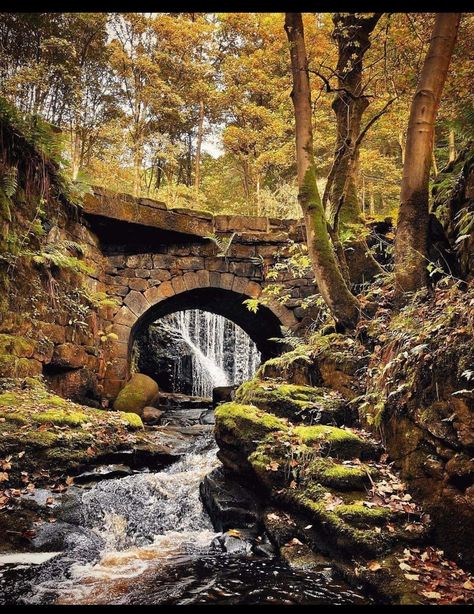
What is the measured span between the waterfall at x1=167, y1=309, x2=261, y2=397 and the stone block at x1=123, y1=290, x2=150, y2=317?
22.2 ft


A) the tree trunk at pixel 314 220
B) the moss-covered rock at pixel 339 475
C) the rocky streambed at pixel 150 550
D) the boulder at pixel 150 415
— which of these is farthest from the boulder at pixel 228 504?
the boulder at pixel 150 415

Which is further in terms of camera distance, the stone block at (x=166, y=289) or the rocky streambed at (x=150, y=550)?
the stone block at (x=166, y=289)

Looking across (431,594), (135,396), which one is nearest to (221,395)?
(135,396)

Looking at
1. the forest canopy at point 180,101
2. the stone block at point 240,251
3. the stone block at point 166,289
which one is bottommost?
the stone block at point 166,289

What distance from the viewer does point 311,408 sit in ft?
17.5

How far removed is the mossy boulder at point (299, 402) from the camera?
5312 millimetres

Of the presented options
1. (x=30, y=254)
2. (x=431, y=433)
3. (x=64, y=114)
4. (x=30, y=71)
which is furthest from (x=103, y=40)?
(x=431, y=433)

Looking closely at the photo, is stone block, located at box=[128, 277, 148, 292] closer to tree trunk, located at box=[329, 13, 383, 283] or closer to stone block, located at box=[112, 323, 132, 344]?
stone block, located at box=[112, 323, 132, 344]

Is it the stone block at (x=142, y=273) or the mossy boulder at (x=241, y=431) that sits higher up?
the stone block at (x=142, y=273)

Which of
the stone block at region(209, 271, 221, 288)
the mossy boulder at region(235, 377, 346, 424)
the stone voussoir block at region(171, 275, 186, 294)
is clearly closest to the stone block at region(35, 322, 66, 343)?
the stone voussoir block at region(171, 275, 186, 294)

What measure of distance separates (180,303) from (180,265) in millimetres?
1534

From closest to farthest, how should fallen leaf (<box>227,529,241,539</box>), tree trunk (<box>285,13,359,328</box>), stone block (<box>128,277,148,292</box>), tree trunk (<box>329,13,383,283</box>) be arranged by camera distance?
1. fallen leaf (<box>227,529,241,539</box>)
2. tree trunk (<box>285,13,359,328</box>)
3. tree trunk (<box>329,13,383,283</box>)
4. stone block (<box>128,277,148,292</box>)

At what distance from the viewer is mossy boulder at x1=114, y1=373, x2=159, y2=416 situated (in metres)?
9.21

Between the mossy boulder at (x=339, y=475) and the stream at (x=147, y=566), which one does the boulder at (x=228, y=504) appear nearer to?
the stream at (x=147, y=566)
